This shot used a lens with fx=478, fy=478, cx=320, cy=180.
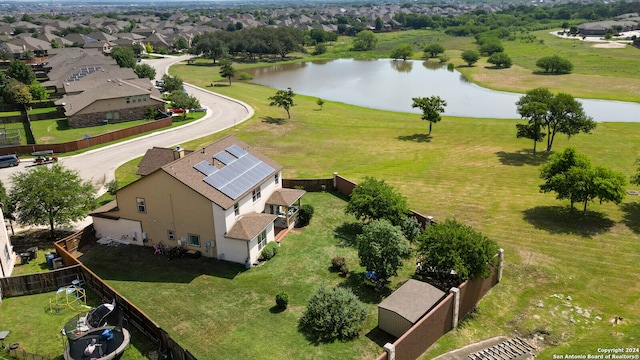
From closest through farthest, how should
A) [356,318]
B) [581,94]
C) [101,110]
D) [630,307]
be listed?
1. [356,318]
2. [630,307]
3. [101,110]
4. [581,94]

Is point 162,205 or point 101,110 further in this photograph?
point 101,110

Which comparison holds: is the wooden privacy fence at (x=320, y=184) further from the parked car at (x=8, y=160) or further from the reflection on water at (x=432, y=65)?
the reflection on water at (x=432, y=65)

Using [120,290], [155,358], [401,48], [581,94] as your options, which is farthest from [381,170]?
[401,48]

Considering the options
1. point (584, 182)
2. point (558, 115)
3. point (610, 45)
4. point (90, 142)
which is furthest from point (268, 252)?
point (610, 45)

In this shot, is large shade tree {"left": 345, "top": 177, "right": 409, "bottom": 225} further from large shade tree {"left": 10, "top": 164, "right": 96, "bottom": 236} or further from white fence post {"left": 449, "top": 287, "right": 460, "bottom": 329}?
large shade tree {"left": 10, "top": 164, "right": 96, "bottom": 236}

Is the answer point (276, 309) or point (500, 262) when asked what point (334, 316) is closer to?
point (276, 309)

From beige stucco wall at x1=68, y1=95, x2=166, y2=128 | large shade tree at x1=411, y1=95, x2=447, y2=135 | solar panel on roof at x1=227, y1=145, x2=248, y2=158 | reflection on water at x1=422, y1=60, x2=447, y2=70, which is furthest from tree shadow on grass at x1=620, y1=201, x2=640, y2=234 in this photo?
reflection on water at x1=422, y1=60, x2=447, y2=70

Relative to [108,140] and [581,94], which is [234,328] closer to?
[108,140]
